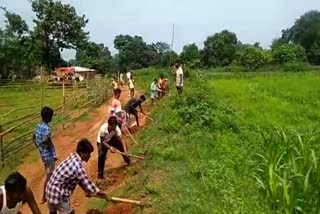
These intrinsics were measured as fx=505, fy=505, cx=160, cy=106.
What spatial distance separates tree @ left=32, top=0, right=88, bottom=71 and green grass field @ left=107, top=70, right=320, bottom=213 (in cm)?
3008

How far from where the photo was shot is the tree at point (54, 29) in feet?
148

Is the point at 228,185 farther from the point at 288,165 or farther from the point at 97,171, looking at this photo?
the point at 97,171

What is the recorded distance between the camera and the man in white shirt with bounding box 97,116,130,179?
32.1 ft

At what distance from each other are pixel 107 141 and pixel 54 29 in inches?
1463

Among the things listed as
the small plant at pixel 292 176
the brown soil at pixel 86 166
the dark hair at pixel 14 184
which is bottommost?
the brown soil at pixel 86 166

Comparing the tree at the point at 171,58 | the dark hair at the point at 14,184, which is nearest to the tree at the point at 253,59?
the tree at the point at 171,58

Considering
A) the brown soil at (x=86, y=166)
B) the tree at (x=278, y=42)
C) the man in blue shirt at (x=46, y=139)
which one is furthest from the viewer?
the tree at (x=278, y=42)

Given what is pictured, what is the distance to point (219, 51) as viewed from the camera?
59.0 metres

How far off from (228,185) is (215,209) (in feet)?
4.24

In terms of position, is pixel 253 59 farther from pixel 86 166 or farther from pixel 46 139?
pixel 46 139

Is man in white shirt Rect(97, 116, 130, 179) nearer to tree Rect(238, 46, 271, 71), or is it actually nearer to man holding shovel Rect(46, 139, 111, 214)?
man holding shovel Rect(46, 139, 111, 214)

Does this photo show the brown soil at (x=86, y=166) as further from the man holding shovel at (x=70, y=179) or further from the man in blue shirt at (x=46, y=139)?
the man holding shovel at (x=70, y=179)

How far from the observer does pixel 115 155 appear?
1223 cm

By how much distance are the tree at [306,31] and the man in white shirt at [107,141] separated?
56.3 metres
